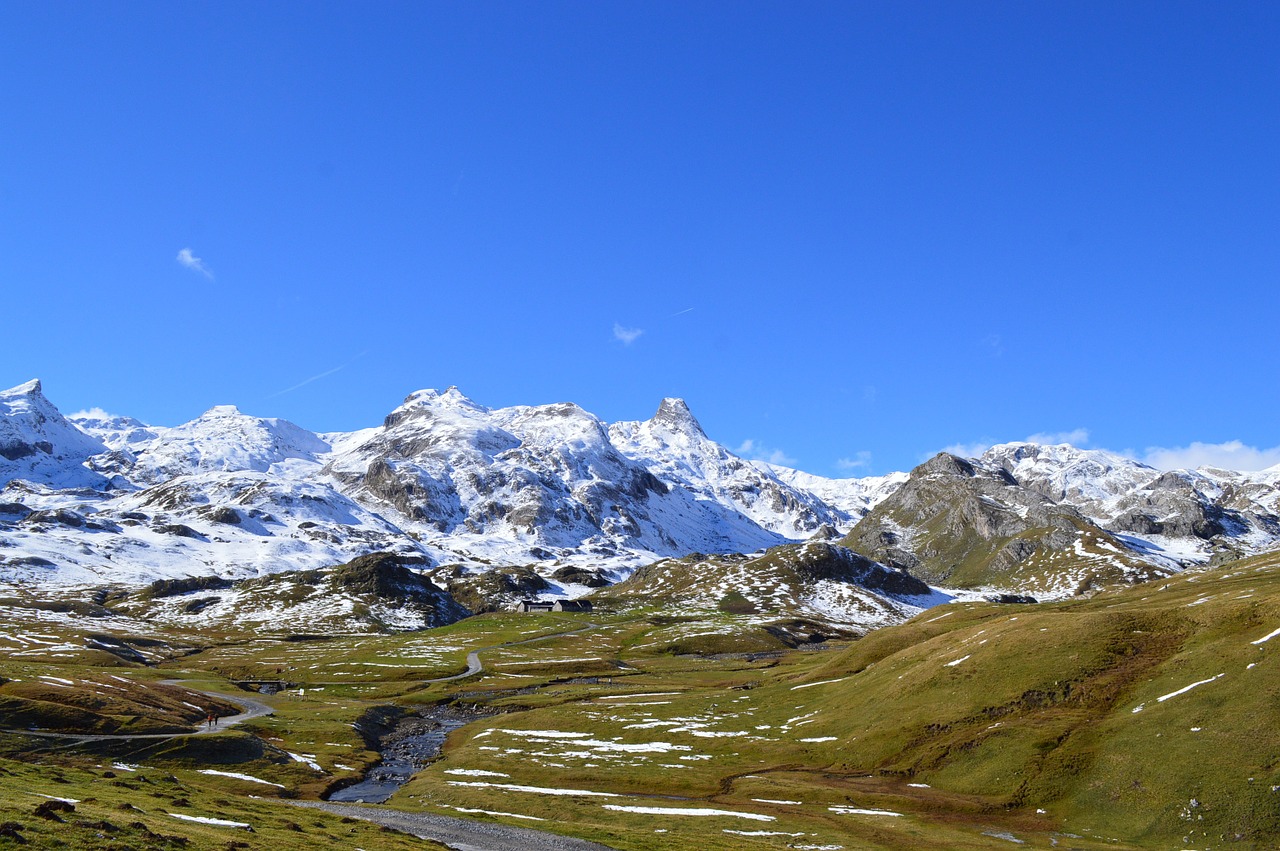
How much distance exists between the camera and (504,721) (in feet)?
405

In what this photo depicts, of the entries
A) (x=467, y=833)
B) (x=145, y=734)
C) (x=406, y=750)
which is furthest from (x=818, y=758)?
(x=145, y=734)

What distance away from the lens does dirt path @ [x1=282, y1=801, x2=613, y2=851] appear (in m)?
56.4

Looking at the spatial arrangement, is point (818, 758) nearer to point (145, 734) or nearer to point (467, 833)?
point (467, 833)

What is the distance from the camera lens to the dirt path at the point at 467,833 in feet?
185

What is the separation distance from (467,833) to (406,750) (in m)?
53.0

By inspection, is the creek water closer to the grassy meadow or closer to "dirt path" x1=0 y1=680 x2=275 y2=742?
the grassy meadow

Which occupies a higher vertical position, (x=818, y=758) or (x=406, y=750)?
(x=818, y=758)

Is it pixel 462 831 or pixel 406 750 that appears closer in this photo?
pixel 462 831

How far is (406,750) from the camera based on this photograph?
355 feet

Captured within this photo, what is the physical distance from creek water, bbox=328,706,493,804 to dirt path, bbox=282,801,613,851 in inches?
467

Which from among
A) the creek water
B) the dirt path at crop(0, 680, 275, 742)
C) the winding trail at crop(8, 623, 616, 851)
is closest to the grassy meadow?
the dirt path at crop(0, 680, 275, 742)

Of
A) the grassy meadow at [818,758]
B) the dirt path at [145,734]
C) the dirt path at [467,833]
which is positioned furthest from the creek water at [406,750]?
the dirt path at [145,734]

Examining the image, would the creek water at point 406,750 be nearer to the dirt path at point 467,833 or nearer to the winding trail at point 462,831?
the winding trail at point 462,831

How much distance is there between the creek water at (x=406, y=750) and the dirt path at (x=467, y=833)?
→ 11.9 meters
